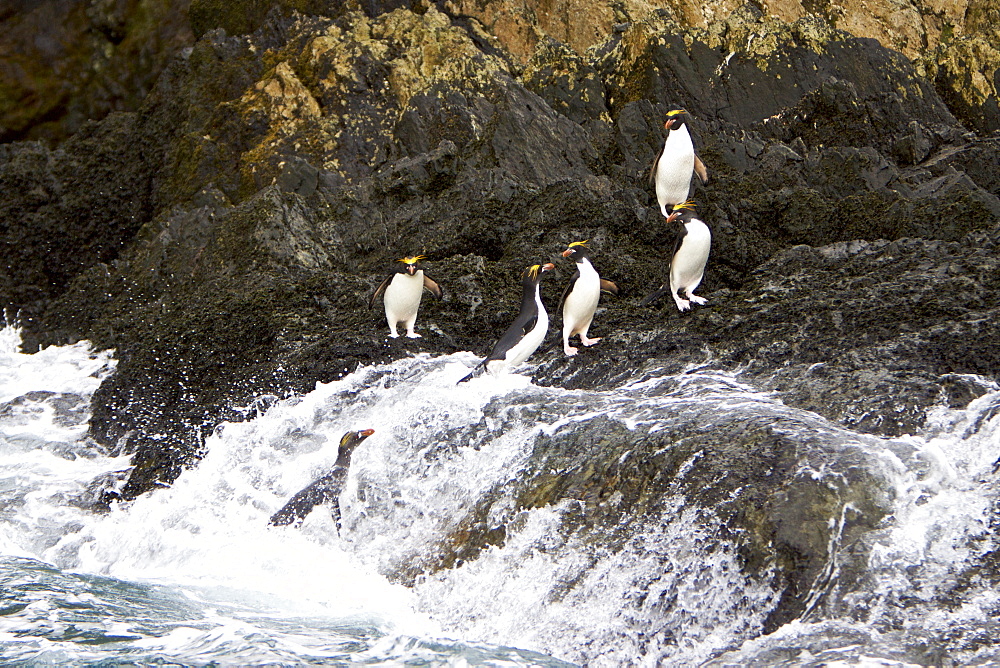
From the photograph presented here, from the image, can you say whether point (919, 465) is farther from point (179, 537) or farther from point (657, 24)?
point (657, 24)

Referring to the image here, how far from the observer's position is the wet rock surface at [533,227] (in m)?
6.23

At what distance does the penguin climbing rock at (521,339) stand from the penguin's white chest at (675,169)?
7.65 feet

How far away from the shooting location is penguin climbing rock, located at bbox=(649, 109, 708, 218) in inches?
374

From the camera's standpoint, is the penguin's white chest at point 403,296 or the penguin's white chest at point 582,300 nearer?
the penguin's white chest at point 582,300

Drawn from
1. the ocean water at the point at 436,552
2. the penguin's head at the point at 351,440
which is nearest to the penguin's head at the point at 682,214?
the ocean water at the point at 436,552

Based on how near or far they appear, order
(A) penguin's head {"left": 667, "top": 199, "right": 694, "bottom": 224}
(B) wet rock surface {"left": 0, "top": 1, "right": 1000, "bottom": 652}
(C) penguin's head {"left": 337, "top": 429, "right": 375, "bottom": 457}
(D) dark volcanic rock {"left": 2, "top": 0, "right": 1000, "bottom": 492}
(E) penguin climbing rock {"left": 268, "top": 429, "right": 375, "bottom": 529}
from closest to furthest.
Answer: (B) wet rock surface {"left": 0, "top": 1, "right": 1000, "bottom": 652} → (E) penguin climbing rock {"left": 268, "top": 429, "right": 375, "bottom": 529} → (C) penguin's head {"left": 337, "top": 429, "right": 375, "bottom": 457} → (D) dark volcanic rock {"left": 2, "top": 0, "right": 1000, "bottom": 492} → (A) penguin's head {"left": 667, "top": 199, "right": 694, "bottom": 224}

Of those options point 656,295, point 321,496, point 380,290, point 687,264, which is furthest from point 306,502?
point 687,264

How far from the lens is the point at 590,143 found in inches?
522

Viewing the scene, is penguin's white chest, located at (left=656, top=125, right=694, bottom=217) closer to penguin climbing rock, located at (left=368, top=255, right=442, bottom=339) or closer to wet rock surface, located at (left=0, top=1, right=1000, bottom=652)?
wet rock surface, located at (left=0, top=1, right=1000, bottom=652)

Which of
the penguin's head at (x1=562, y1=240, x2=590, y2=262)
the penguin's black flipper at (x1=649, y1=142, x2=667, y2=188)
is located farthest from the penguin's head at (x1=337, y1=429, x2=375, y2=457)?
the penguin's black flipper at (x1=649, y1=142, x2=667, y2=188)

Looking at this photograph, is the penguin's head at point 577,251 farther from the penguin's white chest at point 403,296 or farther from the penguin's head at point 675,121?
the penguin's head at point 675,121

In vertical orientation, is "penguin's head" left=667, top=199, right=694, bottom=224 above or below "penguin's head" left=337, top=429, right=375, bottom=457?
above

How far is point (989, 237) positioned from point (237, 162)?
36.0 feet

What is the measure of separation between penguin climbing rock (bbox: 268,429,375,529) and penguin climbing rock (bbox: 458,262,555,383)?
3.53ft
